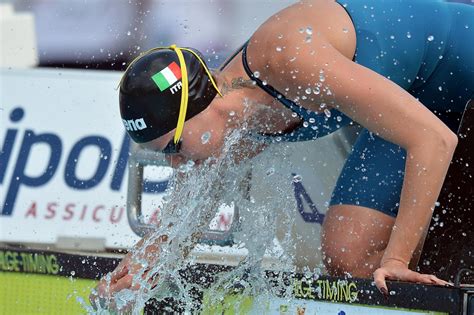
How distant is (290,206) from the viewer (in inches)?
102

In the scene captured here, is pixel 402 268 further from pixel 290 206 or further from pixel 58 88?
pixel 58 88

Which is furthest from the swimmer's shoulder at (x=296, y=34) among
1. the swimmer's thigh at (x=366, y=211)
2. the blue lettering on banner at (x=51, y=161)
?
the blue lettering on banner at (x=51, y=161)

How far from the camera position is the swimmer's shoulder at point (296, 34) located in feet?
6.19

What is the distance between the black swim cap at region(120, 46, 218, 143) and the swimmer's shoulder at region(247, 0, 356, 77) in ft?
0.41

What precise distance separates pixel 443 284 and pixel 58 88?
6.92 feet

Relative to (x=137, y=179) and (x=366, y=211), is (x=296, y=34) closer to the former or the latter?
(x=366, y=211)

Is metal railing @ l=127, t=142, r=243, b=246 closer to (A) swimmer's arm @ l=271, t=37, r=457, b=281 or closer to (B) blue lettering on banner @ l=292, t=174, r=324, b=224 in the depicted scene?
(B) blue lettering on banner @ l=292, t=174, r=324, b=224

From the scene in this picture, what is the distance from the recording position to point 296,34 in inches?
74.4

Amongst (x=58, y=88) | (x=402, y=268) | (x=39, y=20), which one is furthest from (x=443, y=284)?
(x=39, y=20)

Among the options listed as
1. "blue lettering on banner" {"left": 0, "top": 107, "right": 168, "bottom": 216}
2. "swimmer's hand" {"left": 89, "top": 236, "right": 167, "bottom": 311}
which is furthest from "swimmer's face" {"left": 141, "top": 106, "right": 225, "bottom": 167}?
"blue lettering on banner" {"left": 0, "top": 107, "right": 168, "bottom": 216}

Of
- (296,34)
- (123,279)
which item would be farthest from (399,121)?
(123,279)

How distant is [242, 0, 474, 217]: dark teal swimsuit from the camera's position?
2.03 meters

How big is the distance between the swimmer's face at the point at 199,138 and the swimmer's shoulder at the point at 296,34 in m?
0.15

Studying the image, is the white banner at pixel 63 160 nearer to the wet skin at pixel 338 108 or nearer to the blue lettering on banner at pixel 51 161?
the blue lettering on banner at pixel 51 161
